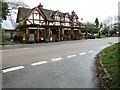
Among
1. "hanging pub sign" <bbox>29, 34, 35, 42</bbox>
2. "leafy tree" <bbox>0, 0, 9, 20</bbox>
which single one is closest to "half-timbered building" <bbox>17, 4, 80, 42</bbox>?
"hanging pub sign" <bbox>29, 34, 35, 42</bbox>

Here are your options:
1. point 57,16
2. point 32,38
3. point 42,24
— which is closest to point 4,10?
point 32,38

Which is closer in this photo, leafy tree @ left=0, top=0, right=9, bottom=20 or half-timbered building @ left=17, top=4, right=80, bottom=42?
leafy tree @ left=0, top=0, right=9, bottom=20

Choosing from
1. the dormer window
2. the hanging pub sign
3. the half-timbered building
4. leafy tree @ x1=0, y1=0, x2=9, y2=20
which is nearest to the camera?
leafy tree @ x1=0, y1=0, x2=9, y2=20

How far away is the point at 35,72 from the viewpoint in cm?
903

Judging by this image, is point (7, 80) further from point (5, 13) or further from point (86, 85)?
point (5, 13)

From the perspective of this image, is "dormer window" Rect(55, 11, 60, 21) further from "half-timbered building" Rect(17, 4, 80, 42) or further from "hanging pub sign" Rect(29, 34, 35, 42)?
"hanging pub sign" Rect(29, 34, 35, 42)

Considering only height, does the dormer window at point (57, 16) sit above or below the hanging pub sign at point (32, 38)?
above

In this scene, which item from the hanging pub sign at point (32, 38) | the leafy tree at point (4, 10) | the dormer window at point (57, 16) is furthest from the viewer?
the dormer window at point (57, 16)

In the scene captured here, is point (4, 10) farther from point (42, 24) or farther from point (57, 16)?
point (57, 16)

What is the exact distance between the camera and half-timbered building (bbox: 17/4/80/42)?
42406 millimetres

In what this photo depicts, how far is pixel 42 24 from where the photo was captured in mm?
50375

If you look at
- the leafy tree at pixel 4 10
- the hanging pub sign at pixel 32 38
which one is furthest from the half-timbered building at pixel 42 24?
the leafy tree at pixel 4 10

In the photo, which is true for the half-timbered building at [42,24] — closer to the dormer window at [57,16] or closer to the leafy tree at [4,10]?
the dormer window at [57,16]

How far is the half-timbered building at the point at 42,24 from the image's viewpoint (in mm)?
42406
